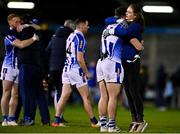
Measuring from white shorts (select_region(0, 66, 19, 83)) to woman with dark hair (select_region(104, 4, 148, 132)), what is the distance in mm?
2397

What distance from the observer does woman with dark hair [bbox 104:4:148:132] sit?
38.3 ft

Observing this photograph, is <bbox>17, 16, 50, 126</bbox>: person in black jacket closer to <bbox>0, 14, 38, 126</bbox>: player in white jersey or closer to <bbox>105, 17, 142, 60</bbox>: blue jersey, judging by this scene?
<bbox>0, 14, 38, 126</bbox>: player in white jersey

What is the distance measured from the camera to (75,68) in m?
13.1

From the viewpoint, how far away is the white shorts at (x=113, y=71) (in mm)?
11672

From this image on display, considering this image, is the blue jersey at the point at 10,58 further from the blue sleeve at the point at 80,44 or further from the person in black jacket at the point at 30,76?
the blue sleeve at the point at 80,44

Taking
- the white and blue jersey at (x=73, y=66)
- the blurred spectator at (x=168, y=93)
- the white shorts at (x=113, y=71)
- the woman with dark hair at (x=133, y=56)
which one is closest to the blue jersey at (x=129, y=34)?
the woman with dark hair at (x=133, y=56)

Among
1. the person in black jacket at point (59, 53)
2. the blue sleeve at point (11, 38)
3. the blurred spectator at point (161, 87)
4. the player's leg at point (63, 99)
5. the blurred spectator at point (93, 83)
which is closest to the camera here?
the blue sleeve at point (11, 38)

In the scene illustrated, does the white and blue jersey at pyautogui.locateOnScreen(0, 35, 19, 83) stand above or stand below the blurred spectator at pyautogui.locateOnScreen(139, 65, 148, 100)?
above

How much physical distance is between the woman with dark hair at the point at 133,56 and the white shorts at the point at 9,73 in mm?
2397

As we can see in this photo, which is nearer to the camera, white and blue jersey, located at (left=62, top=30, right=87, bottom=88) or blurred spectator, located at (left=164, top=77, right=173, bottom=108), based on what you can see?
white and blue jersey, located at (left=62, top=30, right=87, bottom=88)

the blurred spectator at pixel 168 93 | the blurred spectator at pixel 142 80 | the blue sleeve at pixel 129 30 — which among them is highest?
the blue sleeve at pixel 129 30

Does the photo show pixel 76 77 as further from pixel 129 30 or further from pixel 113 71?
pixel 129 30

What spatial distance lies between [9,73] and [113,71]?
98.8 inches

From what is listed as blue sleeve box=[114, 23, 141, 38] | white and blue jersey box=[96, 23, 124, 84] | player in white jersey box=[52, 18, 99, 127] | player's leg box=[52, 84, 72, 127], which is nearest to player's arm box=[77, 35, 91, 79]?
player in white jersey box=[52, 18, 99, 127]
